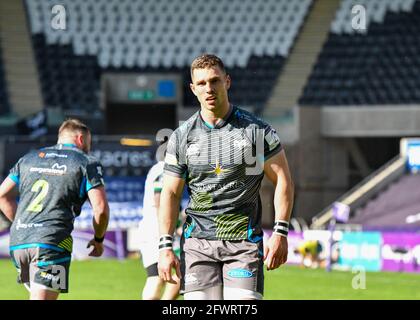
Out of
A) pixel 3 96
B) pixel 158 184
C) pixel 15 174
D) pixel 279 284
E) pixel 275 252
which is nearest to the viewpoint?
pixel 275 252

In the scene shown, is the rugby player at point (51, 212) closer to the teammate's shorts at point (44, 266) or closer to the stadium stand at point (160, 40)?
the teammate's shorts at point (44, 266)

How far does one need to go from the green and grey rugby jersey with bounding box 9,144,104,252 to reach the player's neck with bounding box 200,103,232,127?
153 cm

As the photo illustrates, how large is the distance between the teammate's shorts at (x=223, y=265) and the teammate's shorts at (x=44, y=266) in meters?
1.49

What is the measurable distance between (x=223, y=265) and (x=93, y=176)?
166 cm

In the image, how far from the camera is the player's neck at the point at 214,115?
21.6 ft

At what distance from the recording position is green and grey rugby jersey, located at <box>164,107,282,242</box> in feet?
21.7

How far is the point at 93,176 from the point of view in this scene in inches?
310

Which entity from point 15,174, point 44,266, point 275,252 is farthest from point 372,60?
point 275,252

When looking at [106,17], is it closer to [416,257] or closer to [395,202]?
[395,202]

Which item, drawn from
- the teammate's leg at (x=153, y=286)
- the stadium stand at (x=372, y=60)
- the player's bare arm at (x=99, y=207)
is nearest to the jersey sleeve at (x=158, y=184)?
the teammate's leg at (x=153, y=286)

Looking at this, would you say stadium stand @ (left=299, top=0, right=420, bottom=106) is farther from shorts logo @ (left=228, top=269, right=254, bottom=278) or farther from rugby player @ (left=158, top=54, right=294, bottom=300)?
shorts logo @ (left=228, top=269, right=254, bottom=278)

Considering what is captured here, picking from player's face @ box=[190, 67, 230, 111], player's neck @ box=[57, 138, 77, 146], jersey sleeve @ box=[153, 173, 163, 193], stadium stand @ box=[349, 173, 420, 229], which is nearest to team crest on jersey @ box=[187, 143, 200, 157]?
player's face @ box=[190, 67, 230, 111]

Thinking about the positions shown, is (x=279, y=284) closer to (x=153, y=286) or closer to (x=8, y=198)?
(x=153, y=286)

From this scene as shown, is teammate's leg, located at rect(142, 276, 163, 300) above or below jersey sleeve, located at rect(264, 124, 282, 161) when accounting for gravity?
below
